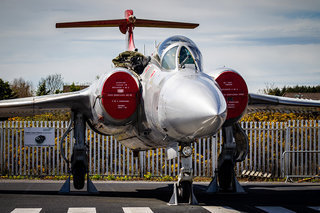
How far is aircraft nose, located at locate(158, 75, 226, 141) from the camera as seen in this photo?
23.9 feet

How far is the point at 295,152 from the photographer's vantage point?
18.1 meters

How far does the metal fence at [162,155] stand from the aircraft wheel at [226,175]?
527 cm

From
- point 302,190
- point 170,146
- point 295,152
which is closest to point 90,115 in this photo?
point 170,146

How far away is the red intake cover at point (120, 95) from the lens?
1015cm

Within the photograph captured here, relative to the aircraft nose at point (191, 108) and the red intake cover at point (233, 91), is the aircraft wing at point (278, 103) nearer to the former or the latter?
the red intake cover at point (233, 91)

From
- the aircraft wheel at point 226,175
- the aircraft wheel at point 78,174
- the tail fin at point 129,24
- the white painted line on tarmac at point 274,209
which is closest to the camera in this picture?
the white painted line on tarmac at point 274,209

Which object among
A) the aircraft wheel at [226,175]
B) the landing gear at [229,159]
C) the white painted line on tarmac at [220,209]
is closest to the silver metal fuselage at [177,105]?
the white painted line on tarmac at [220,209]

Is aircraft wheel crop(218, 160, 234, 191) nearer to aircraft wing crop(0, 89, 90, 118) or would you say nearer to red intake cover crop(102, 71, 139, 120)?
red intake cover crop(102, 71, 139, 120)

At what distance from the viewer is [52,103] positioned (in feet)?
39.2

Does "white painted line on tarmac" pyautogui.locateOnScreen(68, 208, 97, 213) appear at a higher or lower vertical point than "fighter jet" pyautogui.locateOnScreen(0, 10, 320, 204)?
lower

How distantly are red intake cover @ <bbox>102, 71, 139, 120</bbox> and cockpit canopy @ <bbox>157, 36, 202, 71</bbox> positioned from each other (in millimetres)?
1003

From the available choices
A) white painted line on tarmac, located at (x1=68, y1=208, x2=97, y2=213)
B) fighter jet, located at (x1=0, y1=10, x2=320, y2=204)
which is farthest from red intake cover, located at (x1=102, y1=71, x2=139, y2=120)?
white painted line on tarmac, located at (x1=68, y1=208, x2=97, y2=213)

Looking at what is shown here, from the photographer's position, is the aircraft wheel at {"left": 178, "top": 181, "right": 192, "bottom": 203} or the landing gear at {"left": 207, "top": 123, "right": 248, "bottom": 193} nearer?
the aircraft wheel at {"left": 178, "top": 181, "right": 192, "bottom": 203}

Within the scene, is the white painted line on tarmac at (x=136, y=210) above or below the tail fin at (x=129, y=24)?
below
